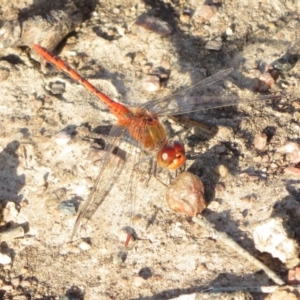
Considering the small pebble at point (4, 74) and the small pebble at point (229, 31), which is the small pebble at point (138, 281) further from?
the small pebble at point (229, 31)

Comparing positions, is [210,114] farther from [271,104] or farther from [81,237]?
[81,237]

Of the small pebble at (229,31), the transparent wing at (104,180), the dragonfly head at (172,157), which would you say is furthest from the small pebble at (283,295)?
the small pebble at (229,31)

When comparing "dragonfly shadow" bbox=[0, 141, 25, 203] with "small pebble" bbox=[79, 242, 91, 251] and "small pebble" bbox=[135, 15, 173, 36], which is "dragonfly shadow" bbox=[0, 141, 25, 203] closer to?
"small pebble" bbox=[79, 242, 91, 251]

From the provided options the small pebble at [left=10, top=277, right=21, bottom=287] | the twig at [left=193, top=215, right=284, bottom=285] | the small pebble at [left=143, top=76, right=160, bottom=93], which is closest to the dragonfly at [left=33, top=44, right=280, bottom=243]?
the small pebble at [left=143, top=76, right=160, bottom=93]

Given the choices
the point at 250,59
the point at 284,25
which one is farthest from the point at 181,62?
the point at 284,25

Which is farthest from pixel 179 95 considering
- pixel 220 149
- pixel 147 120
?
pixel 220 149

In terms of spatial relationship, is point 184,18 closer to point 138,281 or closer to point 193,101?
point 193,101
